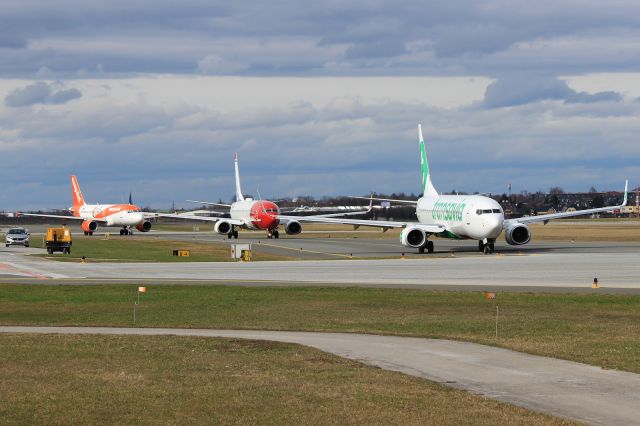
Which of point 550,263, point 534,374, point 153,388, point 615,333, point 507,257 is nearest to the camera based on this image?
point 153,388

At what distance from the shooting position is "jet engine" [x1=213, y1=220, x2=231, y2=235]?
4870 inches

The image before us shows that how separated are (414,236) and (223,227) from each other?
47466 mm

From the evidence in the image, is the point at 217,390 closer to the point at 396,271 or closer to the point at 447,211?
the point at 396,271

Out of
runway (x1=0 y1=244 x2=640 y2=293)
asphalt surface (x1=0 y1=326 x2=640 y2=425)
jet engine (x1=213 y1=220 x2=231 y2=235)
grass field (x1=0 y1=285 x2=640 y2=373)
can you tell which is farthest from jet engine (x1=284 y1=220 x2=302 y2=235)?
asphalt surface (x1=0 y1=326 x2=640 y2=425)

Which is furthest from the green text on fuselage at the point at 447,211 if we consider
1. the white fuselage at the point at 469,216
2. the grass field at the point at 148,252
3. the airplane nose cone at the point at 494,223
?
the grass field at the point at 148,252

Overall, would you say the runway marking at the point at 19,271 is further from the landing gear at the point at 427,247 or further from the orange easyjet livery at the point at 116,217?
the orange easyjet livery at the point at 116,217

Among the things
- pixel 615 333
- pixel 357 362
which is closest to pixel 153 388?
pixel 357 362

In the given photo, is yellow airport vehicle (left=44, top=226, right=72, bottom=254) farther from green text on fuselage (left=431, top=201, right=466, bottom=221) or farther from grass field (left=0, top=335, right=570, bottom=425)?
grass field (left=0, top=335, right=570, bottom=425)

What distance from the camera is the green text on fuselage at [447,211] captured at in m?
78.1

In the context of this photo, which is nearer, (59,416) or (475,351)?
(59,416)

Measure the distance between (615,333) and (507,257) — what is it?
135 ft

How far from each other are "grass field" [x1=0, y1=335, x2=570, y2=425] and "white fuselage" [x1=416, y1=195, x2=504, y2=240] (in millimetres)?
48906

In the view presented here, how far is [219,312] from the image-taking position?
1529 inches

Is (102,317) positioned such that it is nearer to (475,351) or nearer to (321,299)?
(321,299)
